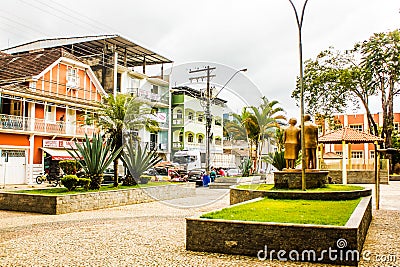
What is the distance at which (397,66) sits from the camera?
31.8 metres

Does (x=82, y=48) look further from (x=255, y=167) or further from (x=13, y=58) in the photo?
(x=255, y=167)

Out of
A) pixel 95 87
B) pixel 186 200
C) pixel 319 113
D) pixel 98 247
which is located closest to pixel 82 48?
pixel 95 87

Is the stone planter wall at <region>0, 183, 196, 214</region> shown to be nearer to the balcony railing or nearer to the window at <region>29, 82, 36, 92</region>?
the balcony railing

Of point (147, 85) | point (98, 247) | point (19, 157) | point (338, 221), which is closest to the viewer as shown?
point (338, 221)

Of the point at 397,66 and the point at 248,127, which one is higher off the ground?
the point at 397,66

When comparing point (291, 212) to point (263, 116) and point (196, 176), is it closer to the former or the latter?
point (196, 176)

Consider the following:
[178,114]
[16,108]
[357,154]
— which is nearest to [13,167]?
[16,108]

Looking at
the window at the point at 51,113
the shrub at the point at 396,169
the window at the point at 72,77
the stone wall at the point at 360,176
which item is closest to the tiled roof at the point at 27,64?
the window at the point at 72,77

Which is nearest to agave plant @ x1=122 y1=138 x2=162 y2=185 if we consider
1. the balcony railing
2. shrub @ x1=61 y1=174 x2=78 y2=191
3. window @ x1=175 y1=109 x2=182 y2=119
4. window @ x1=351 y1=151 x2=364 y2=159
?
shrub @ x1=61 y1=174 x2=78 y2=191

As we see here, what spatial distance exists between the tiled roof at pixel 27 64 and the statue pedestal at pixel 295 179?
907 inches

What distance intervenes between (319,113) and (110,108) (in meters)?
22.0

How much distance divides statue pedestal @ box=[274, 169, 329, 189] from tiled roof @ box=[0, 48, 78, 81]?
75.6ft

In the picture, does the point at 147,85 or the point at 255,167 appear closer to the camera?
the point at 255,167

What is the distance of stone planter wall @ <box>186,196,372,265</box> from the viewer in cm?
691
